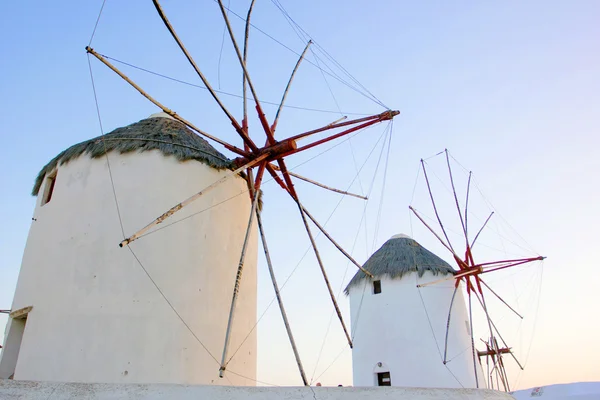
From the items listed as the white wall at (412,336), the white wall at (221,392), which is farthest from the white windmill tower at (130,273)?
the white wall at (412,336)

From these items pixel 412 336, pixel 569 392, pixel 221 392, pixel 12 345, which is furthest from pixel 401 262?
pixel 221 392

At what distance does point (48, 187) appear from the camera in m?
8.94

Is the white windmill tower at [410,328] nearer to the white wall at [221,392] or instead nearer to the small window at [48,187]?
the small window at [48,187]

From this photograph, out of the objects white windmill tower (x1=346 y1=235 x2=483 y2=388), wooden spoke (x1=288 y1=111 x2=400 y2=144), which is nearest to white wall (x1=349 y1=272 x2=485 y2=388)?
white windmill tower (x1=346 y1=235 x2=483 y2=388)

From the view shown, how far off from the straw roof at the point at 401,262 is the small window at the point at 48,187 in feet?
29.0

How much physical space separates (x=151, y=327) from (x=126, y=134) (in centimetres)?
311

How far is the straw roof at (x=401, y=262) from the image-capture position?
587 inches

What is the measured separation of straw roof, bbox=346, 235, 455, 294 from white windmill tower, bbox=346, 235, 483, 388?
28 mm

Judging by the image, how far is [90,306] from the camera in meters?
6.93

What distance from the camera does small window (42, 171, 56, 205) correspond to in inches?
348

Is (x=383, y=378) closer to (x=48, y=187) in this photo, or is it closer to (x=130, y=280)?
(x=130, y=280)

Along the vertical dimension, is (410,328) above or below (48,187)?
below

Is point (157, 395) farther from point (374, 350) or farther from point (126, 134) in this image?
point (374, 350)

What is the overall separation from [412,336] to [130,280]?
9179 millimetres
